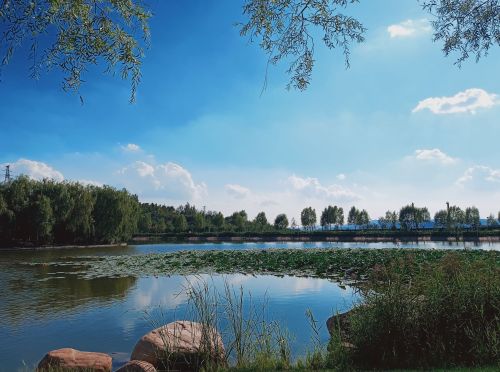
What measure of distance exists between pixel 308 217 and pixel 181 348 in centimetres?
10304

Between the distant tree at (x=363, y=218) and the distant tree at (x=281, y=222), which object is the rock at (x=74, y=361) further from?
the distant tree at (x=363, y=218)

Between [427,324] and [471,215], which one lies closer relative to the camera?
[427,324]

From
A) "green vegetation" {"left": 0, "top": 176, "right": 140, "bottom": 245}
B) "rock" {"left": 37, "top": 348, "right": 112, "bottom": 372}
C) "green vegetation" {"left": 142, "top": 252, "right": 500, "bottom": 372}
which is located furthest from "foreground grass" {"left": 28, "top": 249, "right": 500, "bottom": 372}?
"green vegetation" {"left": 0, "top": 176, "right": 140, "bottom": 245}

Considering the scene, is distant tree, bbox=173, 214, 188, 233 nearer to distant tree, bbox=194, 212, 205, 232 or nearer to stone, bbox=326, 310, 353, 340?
distant tree, bbox=194, 212, 205, 232

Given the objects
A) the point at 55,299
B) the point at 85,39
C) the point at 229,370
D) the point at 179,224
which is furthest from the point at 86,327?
the point at 179,224

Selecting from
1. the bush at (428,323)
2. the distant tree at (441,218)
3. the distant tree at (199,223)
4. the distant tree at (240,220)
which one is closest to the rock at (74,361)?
the bush at (428,323)

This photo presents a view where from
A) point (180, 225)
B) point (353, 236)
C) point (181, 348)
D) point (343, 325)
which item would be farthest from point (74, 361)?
point (180, 225)

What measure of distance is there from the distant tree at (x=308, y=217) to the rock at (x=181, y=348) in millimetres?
102326

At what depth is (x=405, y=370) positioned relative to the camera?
5086 millimetres

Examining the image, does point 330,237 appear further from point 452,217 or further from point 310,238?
point 452,217

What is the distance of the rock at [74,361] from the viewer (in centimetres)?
617

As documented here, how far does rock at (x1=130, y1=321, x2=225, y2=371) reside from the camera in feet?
20.5

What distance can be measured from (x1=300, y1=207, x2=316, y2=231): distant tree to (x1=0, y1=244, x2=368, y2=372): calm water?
90.1m

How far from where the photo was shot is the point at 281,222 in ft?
348
